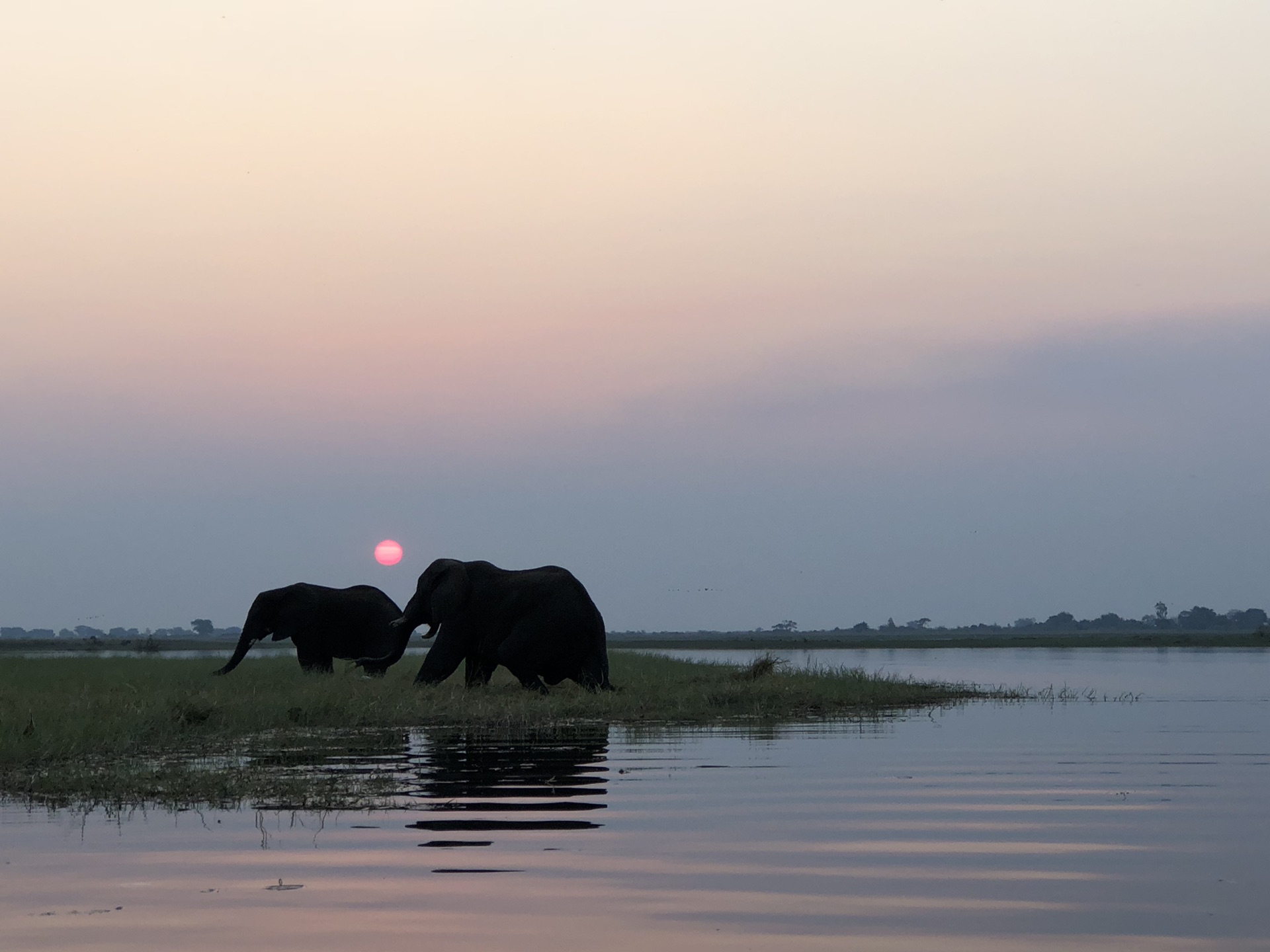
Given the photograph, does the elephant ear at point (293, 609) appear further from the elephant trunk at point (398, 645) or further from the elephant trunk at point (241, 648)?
the elephant trunk at point (398, 645)

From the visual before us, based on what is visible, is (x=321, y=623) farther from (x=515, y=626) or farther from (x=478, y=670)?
(x=515, y=626)

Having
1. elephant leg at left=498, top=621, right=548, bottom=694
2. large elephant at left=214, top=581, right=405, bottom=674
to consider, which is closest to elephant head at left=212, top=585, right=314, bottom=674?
large elephant at left=214, top=581, right=405, bottom=674

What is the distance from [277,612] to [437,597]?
689 cm

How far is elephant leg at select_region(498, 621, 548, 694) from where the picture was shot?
2283 centimetres

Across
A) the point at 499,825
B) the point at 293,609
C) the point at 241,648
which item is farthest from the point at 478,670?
the point at 499,825

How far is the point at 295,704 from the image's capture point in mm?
19219

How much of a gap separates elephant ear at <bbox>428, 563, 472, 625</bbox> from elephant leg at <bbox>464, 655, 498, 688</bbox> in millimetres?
861

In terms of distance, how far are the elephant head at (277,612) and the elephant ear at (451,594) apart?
243 inches

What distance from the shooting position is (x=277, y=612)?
96.3ft

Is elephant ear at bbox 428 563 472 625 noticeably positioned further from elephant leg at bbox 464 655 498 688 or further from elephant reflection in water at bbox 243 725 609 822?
elephant reflection in water at bbox 243 725 609 822

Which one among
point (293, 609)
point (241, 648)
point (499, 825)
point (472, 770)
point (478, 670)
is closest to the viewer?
point (499, 825)

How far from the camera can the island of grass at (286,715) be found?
12.4 metres

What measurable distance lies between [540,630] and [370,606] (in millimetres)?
7755

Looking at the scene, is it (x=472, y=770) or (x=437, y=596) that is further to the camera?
(x=437, y=596)
